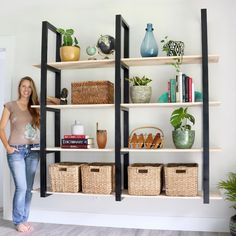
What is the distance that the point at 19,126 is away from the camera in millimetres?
3602

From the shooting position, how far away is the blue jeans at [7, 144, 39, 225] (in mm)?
3539

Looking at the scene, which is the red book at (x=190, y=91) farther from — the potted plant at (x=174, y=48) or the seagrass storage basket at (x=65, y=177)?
the seagrass storage basket at (x=65, y=177)

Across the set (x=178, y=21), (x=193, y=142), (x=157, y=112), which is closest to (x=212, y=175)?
(x=193, y=142)

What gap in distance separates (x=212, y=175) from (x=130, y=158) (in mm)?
811

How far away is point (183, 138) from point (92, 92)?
958 millimetres

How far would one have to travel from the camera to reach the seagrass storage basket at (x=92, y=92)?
344 cm

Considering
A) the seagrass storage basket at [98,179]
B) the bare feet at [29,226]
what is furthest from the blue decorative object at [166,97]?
the bare feet at [29,226]

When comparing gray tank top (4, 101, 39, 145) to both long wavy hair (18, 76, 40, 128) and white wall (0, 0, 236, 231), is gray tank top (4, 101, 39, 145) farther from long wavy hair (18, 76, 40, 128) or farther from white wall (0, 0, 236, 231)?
white wall (0, 0, 236, 231)

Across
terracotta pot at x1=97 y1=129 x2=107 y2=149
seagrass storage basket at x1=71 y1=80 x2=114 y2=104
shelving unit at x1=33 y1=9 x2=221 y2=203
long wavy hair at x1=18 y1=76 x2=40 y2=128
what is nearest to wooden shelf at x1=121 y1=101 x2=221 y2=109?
shelving unit at x1=33 y1=9 x2=221 y2=203

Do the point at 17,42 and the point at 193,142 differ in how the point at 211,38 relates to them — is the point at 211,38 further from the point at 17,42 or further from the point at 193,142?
the point at 17,42

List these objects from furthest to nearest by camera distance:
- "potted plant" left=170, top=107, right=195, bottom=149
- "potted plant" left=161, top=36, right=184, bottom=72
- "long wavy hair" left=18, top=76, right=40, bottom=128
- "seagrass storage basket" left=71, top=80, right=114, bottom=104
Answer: "long wavy hair" left=18, top=76, right=40, bottom=128 < "seagrass storage basket" left=71, top=80, right=114, bottom=104 < "potted plant" left=161, top=36, right=184, bottom=72 < "potted plant" left=170, top=107, right=195, bottom=149

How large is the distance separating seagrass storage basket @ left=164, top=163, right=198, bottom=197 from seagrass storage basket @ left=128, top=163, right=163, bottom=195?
0.09 meters

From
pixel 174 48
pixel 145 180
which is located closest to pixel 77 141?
pixel 145 180

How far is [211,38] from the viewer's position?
3.53 meters
